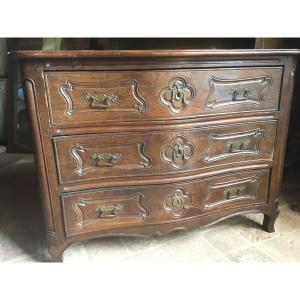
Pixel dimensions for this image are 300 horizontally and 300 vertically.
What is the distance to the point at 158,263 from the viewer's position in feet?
Answer: 4.30

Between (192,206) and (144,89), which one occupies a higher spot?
(144,89)

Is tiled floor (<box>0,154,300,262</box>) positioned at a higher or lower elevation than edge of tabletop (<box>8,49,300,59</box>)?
lower

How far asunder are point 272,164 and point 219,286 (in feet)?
1.95

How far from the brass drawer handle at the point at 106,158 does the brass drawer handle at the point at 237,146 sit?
0.47 meters

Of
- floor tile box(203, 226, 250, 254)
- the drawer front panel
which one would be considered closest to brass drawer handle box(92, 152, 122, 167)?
the drawer front panel

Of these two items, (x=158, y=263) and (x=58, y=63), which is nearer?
(x=58, y=63)

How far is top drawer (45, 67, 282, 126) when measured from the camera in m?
0.99

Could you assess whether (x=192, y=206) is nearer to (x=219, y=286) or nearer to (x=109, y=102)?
(x=219, y=286)

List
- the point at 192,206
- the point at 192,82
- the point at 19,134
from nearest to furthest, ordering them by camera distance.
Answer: the point at 192,82, the point at 192,206, the point at 19,134

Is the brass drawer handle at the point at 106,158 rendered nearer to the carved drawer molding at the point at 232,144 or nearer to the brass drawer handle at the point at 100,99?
A: the brass drawer handle at the point at 100,99

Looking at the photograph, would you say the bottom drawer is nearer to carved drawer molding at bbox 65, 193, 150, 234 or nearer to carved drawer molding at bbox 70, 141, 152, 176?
carved drawer molding at bbox 65, 193, 150, 234

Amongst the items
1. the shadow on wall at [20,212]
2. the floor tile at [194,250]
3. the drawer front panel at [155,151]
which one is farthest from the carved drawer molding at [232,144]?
the shadow on wall at [20,212]

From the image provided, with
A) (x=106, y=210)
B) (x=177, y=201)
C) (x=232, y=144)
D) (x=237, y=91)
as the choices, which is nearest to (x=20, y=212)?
(x=106, y=210)
